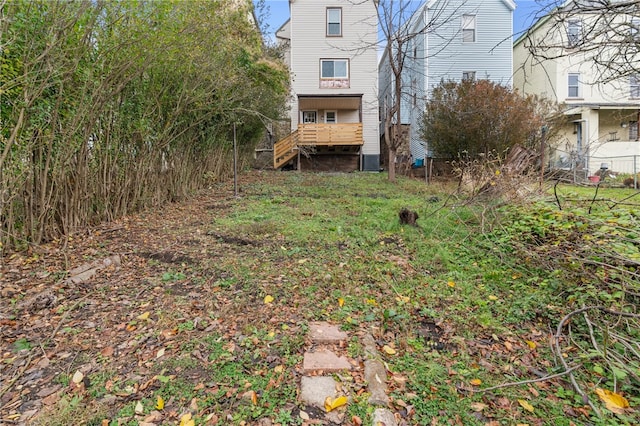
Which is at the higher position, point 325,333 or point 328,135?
point 328,135

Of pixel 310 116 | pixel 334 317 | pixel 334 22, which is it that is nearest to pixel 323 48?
pixel 334 22

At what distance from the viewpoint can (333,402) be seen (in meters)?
1.90

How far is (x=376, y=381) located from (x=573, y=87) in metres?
20.5

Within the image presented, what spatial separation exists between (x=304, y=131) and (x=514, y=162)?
428 inches

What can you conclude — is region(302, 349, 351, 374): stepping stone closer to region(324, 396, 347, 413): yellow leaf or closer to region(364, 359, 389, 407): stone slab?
region(364, 359, 389, 407): stone slab

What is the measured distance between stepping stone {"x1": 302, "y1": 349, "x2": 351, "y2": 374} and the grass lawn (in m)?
0.08

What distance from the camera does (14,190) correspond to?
11.8 feet

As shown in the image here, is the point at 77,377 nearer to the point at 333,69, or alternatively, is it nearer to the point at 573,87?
the point at 333,69

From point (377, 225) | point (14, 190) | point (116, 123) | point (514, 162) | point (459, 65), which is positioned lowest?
point (377, 225)

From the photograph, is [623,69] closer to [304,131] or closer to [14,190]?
[14,190]

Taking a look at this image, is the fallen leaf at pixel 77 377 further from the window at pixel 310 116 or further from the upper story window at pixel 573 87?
the upper story window at pixel 573 87

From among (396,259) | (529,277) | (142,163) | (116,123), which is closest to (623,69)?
(529,277)

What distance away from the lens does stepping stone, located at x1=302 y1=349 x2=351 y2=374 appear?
2.20 metres

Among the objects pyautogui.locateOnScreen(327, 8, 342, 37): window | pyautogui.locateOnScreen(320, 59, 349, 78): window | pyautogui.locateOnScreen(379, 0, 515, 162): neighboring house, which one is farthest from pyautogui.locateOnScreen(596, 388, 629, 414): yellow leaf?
pyautogui.locateOnScreen(327, 8, 342, 37): window
